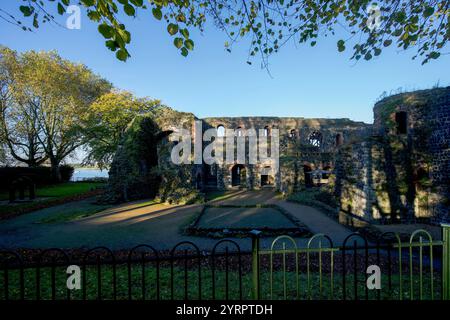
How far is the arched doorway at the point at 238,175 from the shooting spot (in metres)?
23.9

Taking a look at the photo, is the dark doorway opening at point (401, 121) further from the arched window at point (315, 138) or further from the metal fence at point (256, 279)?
the arched window at point (315, 138)

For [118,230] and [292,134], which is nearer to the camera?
[118,230]

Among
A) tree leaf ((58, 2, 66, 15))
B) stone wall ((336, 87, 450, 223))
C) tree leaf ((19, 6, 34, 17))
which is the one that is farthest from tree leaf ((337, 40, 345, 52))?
stone wall ((336, 87, 450, 223))

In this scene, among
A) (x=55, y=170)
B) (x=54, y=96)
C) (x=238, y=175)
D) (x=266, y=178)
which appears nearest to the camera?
(x=54, y=96)

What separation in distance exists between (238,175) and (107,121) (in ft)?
55.1

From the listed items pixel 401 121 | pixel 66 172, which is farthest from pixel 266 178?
pixel 66 172

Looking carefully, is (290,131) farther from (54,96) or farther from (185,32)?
(54,96)

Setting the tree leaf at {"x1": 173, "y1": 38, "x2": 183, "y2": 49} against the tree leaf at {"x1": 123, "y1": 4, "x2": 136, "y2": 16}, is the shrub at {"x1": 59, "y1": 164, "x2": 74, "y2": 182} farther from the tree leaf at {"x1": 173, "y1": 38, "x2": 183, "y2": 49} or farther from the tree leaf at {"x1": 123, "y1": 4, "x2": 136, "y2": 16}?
the tree leaf at {"x1": 123, "y1": 4, "x2": 136, "y2": 16}

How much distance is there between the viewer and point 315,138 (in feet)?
79.8

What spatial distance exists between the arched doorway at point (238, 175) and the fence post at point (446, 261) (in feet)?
67.4

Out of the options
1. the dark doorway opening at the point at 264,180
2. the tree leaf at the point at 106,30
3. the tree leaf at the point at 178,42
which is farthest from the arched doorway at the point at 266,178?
the tree leaf at the point at 106,30

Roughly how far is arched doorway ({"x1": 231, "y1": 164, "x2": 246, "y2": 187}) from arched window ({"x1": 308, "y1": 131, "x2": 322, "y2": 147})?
8.35 m
